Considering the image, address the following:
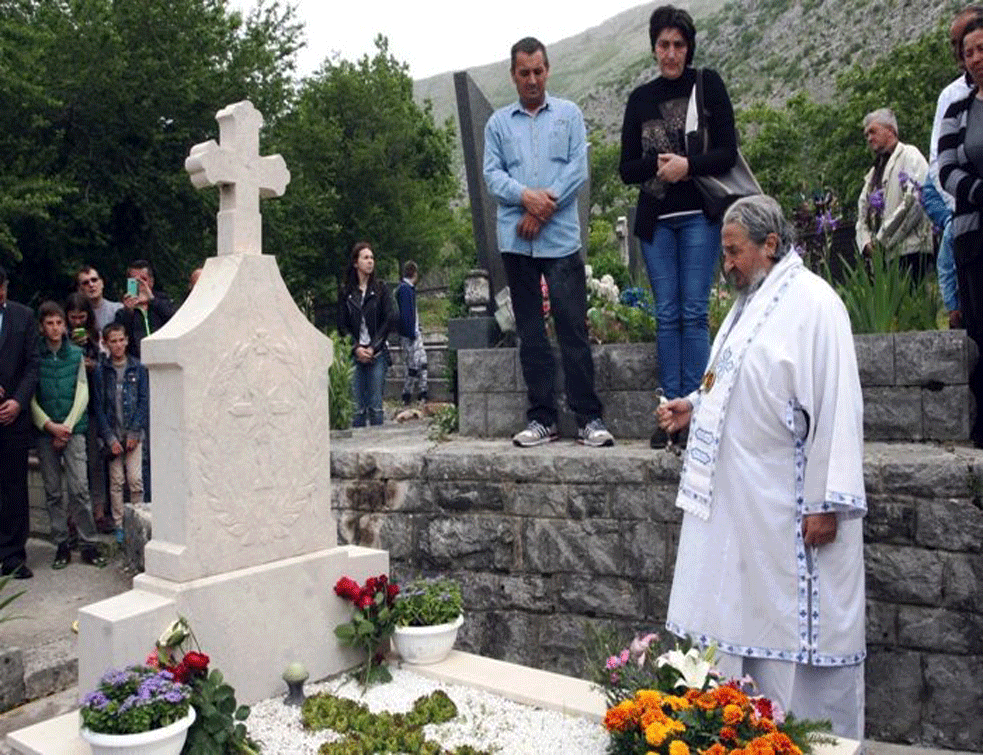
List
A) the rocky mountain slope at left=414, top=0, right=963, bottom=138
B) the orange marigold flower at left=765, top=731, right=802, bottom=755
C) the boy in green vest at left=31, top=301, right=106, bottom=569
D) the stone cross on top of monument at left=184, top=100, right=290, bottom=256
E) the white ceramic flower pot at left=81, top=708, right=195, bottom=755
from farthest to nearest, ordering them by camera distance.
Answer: the rocky mountain slope at left=414, top=0, right=963, bottom=138
the boy in green vest at left=31, top=301, right=106, bottom=569
the stone cross on top of monument at left=184, top=100, right=290, bottom=256
the white ceramic flower pot at left=81, top=708, right=195, bottom=755
the orange marigold flower at left=765, top=731, right=802, bottom=755

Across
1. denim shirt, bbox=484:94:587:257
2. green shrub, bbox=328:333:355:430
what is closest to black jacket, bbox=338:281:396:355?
green shrub, bbox=328:333:355:430

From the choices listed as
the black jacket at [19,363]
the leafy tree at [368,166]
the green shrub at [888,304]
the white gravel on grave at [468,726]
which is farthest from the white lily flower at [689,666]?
the leafy tree at [368,166]

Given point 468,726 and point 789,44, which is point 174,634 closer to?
point 468,726

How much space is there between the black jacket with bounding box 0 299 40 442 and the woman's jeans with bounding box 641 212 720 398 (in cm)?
411

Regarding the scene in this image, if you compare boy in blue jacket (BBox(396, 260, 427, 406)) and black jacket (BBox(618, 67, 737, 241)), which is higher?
black jacket (BBox(618, 67, 737, 241))

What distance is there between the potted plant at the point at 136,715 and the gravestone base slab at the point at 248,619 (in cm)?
22

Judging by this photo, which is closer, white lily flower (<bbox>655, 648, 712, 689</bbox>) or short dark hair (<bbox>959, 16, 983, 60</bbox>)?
white lily flower (<bbox>655, 648, 712, 689</bbox>)

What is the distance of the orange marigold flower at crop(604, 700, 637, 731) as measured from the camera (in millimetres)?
2340

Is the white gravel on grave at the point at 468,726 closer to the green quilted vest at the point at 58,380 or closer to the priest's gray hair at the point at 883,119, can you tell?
the green quilted vest at the point at 58,380

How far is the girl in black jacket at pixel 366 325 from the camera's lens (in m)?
7.98

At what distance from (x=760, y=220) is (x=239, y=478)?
2.09 meters

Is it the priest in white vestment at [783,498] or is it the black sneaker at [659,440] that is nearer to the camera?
the priest in white vestment at [783,498]

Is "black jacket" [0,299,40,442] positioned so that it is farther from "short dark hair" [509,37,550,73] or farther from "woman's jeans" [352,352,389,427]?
"short dark hair" [509,37,550,73]

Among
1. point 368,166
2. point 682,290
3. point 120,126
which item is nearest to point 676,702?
point 682,290
